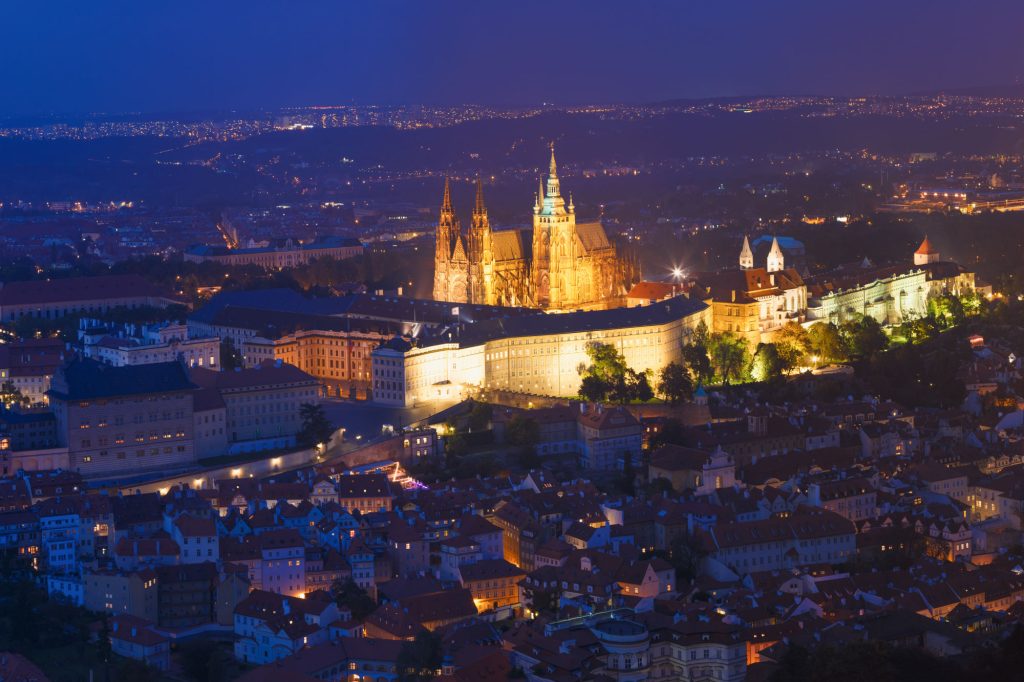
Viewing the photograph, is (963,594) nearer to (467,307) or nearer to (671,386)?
(671,386)

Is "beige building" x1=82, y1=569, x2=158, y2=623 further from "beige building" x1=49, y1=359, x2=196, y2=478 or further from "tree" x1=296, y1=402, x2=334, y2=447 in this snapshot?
"tree" x1=296, y1=402, x2=334, y2=447

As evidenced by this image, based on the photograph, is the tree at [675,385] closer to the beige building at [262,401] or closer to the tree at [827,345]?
the tree at [827,345]

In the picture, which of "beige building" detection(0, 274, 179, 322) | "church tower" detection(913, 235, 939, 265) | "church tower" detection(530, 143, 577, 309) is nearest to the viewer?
"church tower" detection(530, 143, 577, 309)

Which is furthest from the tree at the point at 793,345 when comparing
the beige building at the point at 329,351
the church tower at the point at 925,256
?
the church tower at the point at 925,256

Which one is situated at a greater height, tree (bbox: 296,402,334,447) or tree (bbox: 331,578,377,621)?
tree (bbox: 296,402,334,447)

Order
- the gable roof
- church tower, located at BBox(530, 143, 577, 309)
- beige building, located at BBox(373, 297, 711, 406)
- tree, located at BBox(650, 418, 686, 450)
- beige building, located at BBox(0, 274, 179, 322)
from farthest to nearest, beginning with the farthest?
beige building, located at BBox(0, 274, 179, 322) → church tower, located at BBox(530, 143, 577, 309) → beige building, located at BBox(373, 297, 711, 406) → tree, located at BBox(650, 418, 686, 450) → the gable roof

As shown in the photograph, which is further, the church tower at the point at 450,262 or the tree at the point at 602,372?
the church tower at the point at 450,262

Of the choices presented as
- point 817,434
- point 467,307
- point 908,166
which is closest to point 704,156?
point 908,166

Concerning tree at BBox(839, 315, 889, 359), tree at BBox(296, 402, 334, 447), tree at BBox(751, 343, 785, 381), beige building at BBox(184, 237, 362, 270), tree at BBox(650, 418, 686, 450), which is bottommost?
tree at BBox(650, 418, 686, 450)

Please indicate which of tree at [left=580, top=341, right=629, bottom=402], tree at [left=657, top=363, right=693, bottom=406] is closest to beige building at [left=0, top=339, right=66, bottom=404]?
tree at [left=580, top=341, right=629, bottom=402]
